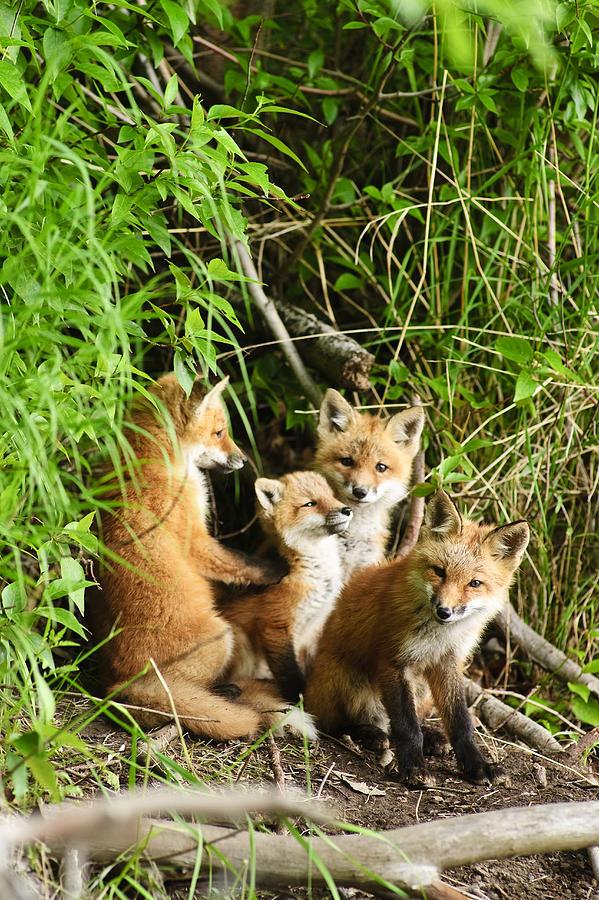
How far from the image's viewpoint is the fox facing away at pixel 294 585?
3980mm

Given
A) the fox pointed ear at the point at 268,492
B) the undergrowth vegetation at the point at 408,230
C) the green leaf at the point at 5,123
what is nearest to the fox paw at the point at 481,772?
the undergrowth vegetation at the point at 408,230

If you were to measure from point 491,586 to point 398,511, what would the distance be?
1.69 metres

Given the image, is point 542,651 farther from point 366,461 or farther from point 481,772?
point 366,461

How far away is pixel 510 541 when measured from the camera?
11.3 feet

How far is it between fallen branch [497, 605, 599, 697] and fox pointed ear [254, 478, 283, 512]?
1.39 metres

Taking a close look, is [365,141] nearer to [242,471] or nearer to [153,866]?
[242,471]

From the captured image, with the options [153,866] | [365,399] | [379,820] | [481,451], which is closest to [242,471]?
[365,399]

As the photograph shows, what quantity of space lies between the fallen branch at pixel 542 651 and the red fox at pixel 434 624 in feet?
3.33

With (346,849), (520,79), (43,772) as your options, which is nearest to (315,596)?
(346,849)

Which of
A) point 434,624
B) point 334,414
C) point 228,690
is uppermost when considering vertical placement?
point 334,414

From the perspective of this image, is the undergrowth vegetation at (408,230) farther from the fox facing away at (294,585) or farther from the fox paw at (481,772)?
the fox paw at (481,772)

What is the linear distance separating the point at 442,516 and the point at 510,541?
296mm

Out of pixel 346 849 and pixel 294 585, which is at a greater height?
pixel 346 849

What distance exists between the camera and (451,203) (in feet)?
→ 15.7
